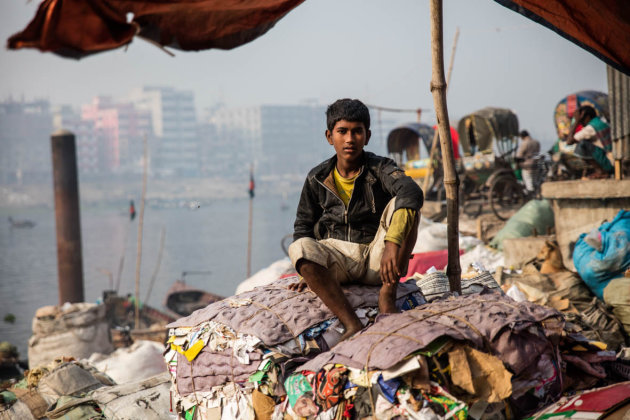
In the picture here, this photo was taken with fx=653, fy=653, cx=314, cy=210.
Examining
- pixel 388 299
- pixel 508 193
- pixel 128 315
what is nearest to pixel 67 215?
pixel 128 315

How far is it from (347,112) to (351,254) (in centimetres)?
68

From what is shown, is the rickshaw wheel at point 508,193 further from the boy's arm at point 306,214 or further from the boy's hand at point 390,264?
the boy's hand at point 390,264

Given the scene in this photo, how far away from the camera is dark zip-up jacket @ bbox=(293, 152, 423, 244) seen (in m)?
3.17

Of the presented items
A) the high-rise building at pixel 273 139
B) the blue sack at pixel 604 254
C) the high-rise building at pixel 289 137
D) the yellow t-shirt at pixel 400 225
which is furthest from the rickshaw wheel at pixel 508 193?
the high-rise building at pixel 289 137

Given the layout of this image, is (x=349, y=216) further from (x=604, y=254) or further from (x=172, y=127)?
(x=172, y=127)

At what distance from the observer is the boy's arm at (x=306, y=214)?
3.27 metres

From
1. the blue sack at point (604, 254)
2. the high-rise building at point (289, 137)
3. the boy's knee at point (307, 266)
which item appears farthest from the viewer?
the high-rise building at point (289, 137)

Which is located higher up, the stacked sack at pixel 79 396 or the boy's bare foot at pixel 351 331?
the boy's bare foot at pixel 351 331

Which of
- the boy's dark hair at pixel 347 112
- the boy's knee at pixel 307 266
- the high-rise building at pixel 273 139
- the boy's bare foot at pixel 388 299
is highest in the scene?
the high-rise building at pixel 273 139

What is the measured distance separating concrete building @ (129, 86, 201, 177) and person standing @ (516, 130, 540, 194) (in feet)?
358

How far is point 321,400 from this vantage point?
252 cm

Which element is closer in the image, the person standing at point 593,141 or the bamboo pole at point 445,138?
the bamboo pole at point 445,138

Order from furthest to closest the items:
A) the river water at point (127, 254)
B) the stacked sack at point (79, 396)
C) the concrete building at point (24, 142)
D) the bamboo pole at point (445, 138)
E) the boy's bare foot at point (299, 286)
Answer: the concrete building at point (24, 142)
the river water at point (127, 254)
the stacked sack at point (79, 396)
the bamboo pole at point (445, 138)
the boy's bare foot at point (299, 286)

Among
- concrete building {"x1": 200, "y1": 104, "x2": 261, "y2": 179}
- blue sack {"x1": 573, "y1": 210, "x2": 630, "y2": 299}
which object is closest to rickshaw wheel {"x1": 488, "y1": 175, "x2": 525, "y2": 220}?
blue sack {"x1": 573, "y1": 210, "x2": 630, "y2": 299}
